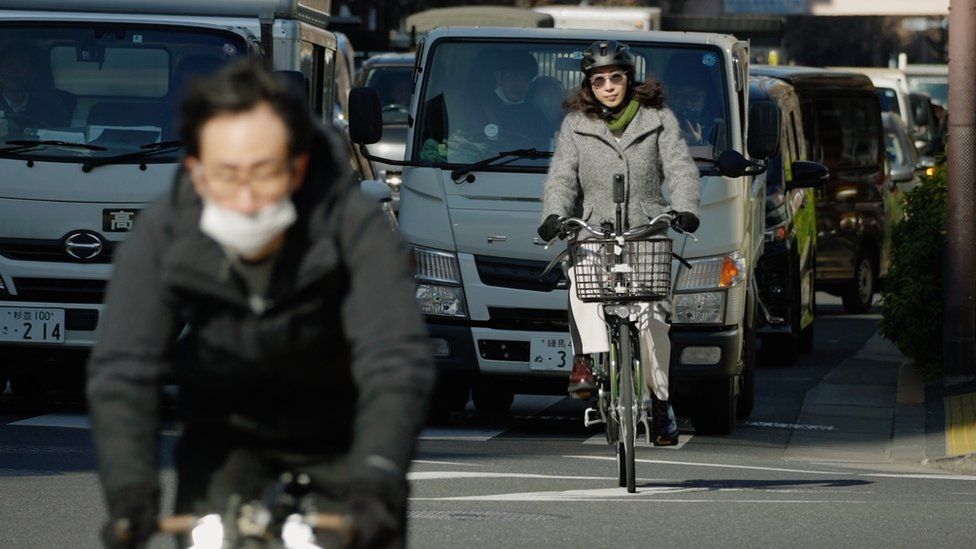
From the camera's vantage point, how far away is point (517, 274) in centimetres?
1103

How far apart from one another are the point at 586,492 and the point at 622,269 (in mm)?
1017

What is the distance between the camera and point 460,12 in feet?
86.9

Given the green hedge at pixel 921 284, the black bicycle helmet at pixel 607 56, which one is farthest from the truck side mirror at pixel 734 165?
the green hedge at pixel 921 284

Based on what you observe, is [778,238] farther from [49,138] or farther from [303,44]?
[49,138]

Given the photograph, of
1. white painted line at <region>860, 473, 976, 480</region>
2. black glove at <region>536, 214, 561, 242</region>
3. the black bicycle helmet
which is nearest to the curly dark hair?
the black bicycle helmet

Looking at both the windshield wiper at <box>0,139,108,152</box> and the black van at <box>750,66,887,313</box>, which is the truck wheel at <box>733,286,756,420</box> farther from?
the black van at <box>750,66,887,313</box>

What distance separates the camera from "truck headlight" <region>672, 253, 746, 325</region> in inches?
433

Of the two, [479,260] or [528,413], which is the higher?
[479,260]

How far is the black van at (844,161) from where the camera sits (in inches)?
784

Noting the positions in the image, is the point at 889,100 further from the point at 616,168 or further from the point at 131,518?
the point at 131,518

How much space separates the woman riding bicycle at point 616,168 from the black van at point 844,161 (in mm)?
10597

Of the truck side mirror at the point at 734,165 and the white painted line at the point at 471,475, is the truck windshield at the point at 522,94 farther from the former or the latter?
the white painted line at the point at 471,475

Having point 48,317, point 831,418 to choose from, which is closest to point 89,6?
point 48,317

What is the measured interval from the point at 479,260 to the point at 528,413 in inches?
76.0
